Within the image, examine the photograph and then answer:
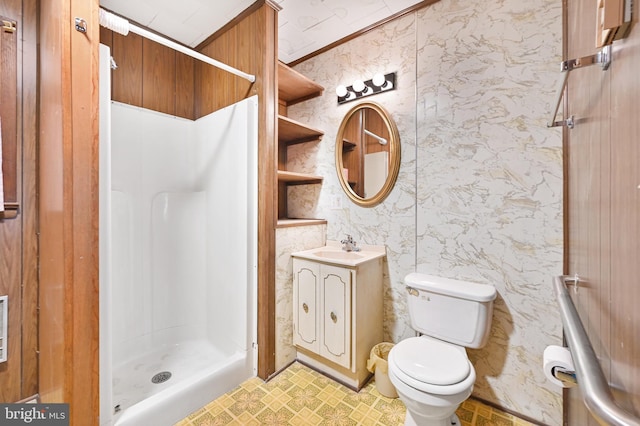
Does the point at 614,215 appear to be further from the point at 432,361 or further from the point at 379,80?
the point at 379,80

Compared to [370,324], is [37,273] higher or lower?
higher

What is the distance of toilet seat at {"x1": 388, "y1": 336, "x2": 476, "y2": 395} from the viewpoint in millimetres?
1172

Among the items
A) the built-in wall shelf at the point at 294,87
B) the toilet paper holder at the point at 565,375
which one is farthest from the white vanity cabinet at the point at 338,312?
the built-in wall shelf at the point at 294,87

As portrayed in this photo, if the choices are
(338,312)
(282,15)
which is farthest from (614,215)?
(282,15)

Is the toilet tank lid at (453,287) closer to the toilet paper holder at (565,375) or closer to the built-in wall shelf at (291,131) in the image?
the toilet paper holder at (565,375)

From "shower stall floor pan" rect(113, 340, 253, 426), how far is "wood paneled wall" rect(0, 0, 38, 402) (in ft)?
1.59

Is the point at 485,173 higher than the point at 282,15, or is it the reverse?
the point at 282,15

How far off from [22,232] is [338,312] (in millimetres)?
1905

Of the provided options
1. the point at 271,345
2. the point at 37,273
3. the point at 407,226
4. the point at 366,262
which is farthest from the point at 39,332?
the point at 407,226

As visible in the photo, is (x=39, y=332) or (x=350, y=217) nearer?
(x=39, y=332)

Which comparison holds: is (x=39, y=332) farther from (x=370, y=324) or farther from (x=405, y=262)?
(x=405, y=262)

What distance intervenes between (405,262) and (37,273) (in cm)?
228

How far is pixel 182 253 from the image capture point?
2.21 metres

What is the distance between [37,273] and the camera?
1526 millimetres
